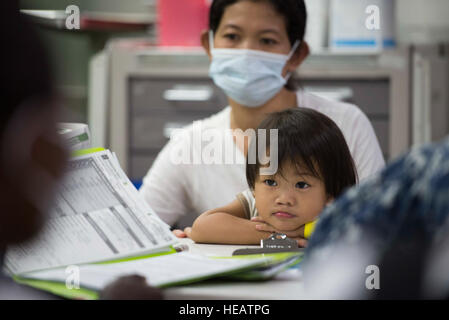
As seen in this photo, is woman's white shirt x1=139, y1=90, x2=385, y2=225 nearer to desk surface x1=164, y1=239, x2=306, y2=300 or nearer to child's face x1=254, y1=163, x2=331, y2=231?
child's face x1=254, y1=163, x2=331, y2=231

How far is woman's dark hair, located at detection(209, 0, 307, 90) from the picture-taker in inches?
46.8

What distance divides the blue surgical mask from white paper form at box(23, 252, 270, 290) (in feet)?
2.43

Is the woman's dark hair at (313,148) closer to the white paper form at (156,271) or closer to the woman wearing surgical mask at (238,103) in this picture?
the woman wearing surgical mask at (238,103)

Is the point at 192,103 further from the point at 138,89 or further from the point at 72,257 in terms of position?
the point at 72,257

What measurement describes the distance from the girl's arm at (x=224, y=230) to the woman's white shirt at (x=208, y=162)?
0.17 metres

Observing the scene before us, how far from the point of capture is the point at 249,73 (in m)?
1.29

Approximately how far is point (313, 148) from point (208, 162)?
384mm

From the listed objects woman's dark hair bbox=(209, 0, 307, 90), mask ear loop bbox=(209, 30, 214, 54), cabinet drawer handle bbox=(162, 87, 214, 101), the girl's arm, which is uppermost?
woman's dark hair bbox=(209, 0, 307, 90)

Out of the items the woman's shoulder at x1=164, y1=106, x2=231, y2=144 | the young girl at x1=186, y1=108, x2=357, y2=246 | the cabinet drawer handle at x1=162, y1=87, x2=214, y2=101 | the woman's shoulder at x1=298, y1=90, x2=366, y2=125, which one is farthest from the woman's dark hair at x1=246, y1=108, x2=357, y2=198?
the cabinet drawer handle at x1=162, y1=87, x2=214, y2=101

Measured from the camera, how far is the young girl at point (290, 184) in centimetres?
85

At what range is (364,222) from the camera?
375 mm

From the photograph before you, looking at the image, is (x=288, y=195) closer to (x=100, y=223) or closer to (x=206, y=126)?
(x=100, y=223)

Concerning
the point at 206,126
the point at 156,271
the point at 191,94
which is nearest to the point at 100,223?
the point at 156,271

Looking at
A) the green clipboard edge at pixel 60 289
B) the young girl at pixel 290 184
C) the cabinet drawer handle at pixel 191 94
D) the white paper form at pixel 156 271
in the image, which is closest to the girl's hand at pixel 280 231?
the young girl at pixel 290 184
